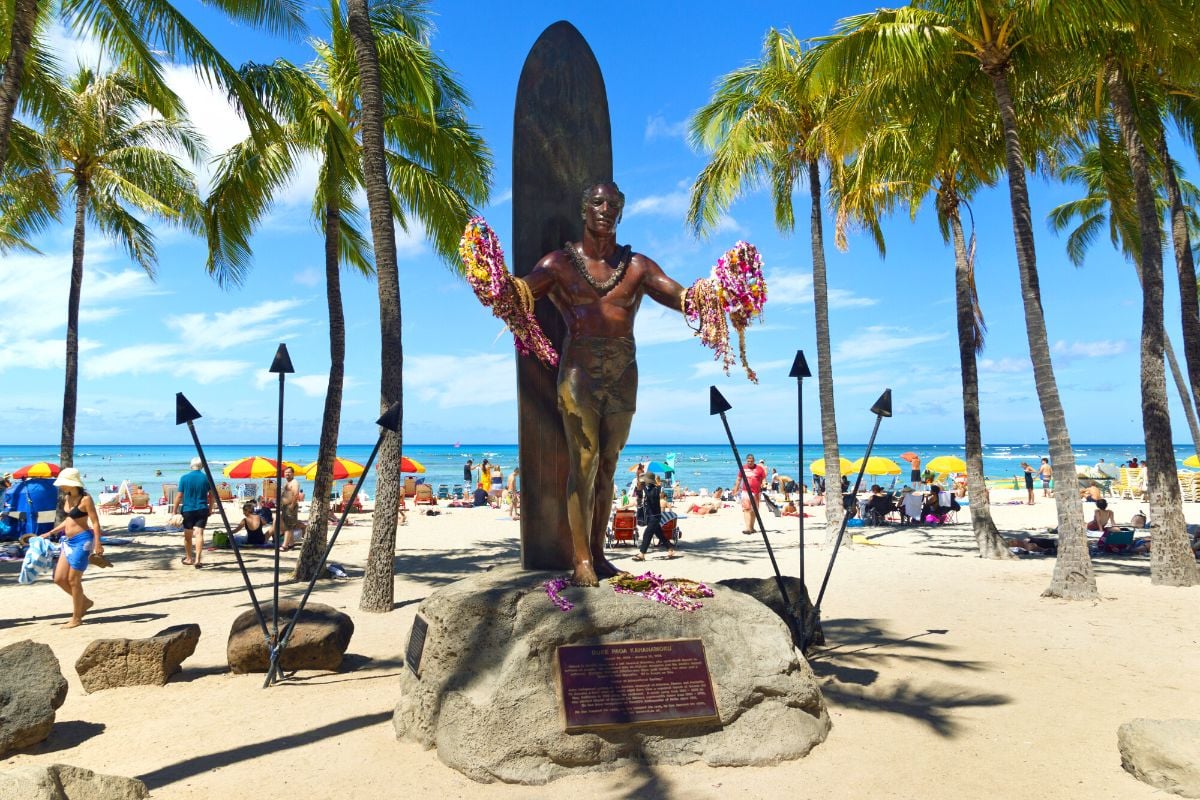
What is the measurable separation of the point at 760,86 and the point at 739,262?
41.8 ft

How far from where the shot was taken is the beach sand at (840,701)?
4004 millimetres

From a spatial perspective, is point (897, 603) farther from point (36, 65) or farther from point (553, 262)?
point (36, 65)

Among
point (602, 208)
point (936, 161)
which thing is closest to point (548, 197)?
point (602, 208)

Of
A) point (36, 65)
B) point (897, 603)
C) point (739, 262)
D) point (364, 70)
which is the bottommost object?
point (897, 603)

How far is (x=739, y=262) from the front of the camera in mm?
4777

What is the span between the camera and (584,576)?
4.84 metres

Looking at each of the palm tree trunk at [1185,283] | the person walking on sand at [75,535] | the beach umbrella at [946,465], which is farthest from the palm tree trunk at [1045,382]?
the beach umbrella at [946,465]

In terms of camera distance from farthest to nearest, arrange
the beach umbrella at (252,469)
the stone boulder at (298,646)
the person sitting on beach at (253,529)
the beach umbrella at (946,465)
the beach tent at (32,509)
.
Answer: the beach umbrella at (946,465), the beach umbrella at (252,469), the person sitting on beach at (253,529), the beach tent at (32,509), the stone boulder at (298,646)

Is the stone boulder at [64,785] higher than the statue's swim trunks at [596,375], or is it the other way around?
the statue's swim trunks at [596,375]

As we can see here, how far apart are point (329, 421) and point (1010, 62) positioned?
10.6 metres

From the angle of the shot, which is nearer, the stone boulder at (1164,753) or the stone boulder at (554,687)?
the stone boulder at (1164,753)

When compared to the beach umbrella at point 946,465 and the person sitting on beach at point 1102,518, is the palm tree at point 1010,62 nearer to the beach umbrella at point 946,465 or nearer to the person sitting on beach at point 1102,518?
the person sitting on beach at point 1102,518

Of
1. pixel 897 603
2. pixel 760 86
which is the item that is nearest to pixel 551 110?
pixel 897 603

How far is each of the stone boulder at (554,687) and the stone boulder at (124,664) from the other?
240 centimetres
